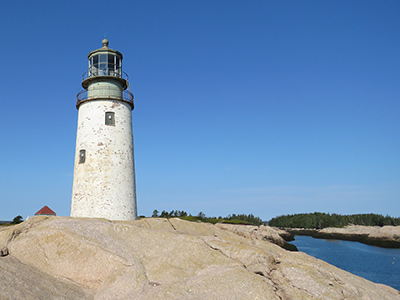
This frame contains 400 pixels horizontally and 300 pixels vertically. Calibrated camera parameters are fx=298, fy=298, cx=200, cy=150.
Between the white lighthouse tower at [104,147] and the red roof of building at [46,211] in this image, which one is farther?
the red roof of building at [46,211]

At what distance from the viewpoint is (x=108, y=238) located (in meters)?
13.7

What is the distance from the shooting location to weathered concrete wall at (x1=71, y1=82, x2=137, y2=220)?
827 inches

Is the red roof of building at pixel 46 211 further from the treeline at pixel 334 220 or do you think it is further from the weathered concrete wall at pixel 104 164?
the treeline at pixel 334 220

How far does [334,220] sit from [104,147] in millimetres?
115574

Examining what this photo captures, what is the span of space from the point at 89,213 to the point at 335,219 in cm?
11792

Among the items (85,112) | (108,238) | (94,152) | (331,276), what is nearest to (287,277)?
(331,276)

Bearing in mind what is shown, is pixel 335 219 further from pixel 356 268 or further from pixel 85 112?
pixel 85 112

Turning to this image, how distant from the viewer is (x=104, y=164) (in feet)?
70.3

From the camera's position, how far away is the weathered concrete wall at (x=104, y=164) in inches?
827

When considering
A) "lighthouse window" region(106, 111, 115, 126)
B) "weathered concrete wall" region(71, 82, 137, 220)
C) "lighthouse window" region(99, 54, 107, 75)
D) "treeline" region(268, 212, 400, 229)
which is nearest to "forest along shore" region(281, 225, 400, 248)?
"treeline" region(268, 212, 400, 229)

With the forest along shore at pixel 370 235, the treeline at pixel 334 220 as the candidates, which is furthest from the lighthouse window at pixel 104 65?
the treeline at pixel 334 220

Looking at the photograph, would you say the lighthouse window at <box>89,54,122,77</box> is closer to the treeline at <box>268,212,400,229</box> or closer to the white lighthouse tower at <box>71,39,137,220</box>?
the white lighthouse tower at <box>71,39,137,220</box>

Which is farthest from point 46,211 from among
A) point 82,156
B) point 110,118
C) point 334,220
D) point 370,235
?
point 334,220

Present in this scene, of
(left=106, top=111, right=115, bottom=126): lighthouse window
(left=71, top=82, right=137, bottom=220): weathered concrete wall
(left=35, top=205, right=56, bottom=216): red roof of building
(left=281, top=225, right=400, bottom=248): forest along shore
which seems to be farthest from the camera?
(left=281, top=225, right=400, bottom=248): forest along shore
